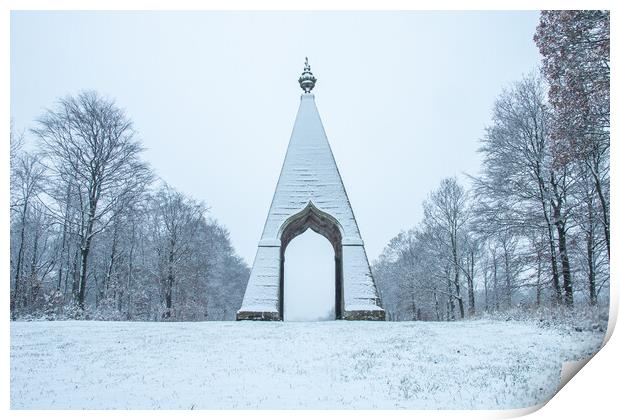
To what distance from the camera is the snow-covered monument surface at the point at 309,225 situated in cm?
907

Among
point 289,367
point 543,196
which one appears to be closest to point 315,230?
point 543,196

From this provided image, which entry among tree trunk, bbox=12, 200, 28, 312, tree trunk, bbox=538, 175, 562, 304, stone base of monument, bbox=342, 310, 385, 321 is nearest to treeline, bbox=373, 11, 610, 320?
tree trunk, bbox=538, 175, 562, 304

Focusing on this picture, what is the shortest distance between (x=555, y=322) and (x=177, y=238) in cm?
1413

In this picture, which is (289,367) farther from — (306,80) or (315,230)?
(306,80)

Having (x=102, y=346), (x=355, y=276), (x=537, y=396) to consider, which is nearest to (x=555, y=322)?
(x=537, y=396)

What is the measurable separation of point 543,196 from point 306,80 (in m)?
Result: 7.10

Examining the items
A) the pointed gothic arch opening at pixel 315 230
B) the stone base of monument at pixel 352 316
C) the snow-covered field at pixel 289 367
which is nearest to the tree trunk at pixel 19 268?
the snow-covered field at pixel 289 367

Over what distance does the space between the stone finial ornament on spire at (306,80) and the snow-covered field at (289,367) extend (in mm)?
7134

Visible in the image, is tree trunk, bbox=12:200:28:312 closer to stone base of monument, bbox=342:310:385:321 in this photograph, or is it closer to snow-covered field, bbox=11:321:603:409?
snow-covered field, bbox=11:321:603:409

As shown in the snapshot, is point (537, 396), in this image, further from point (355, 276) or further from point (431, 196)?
point (431, 196)

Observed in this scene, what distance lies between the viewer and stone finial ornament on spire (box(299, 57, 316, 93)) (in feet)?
39.2

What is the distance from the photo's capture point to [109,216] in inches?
419

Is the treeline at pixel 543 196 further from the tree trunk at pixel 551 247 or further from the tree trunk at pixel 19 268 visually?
the tree trunk at pixel 19 268

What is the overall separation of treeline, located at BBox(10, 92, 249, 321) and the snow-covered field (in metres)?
1.88
